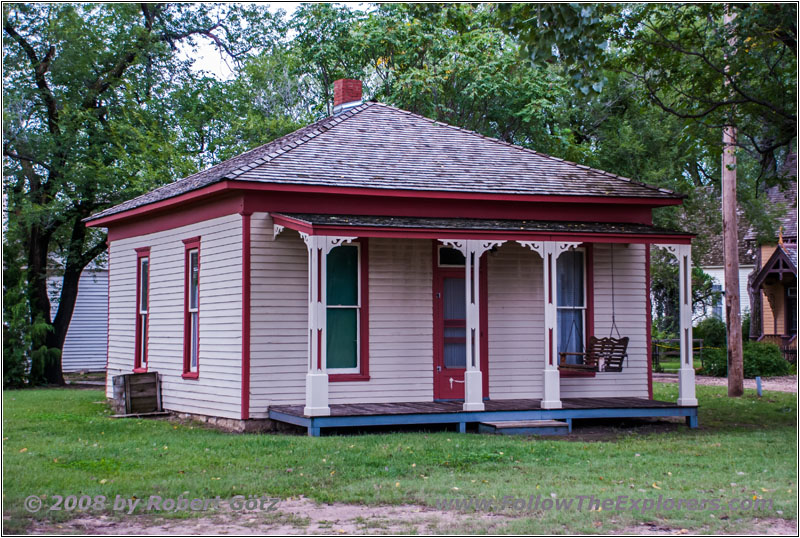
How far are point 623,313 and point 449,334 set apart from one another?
3.20 meters

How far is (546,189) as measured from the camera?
15930mm

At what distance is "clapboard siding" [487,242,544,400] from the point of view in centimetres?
1560

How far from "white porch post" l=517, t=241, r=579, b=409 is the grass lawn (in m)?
1.01

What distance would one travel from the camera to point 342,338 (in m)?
14.8

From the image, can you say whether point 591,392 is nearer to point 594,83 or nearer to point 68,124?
point 594,83

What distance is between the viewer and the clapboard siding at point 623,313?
53.1 ft

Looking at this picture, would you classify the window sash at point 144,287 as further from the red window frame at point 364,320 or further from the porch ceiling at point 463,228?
the red window frame at point 364,320

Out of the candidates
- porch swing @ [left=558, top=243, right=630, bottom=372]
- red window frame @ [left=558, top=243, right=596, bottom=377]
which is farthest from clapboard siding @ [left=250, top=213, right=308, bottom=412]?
red window frame @ [left=558, top=243, right=596, bottom=377]

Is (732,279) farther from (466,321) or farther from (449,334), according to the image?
(466,321)

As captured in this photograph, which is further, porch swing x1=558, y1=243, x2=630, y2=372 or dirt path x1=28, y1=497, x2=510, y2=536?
porch swing x1=558, y1=243, x2=630, y2=372

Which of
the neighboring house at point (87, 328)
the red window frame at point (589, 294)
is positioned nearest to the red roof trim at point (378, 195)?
the red window frame at point (589, 294)

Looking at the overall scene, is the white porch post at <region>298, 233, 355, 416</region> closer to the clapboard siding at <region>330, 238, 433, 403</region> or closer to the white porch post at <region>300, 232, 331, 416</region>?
the white porch post at <region>300, 232, 331, 416</region>

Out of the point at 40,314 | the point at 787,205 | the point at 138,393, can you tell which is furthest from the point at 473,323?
the point at 787,205

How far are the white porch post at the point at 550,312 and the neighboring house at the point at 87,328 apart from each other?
22.8m
